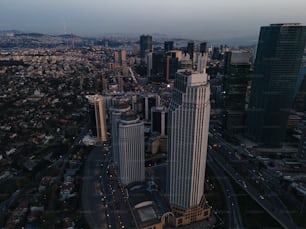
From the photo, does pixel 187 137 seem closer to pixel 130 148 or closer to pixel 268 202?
pixel 130 148

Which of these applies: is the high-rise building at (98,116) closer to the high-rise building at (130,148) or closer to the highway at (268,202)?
the high-rise building at (130,148)

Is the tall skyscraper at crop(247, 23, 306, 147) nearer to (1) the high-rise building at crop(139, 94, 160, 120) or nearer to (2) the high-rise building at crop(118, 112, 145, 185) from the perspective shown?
(1) the high-rise building at crop(139, 94, 160, 120)

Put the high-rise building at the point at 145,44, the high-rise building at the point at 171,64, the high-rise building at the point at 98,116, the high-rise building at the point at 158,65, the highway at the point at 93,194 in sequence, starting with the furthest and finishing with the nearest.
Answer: the high-rise building at the point at 145,44 < the high-rise building at the point at 158,65 < the high-rise building at the point at 171,64 < the high-rise building at the point at 98,116 < the highway at the point at 93,194

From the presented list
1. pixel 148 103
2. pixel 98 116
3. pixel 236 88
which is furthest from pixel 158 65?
pixel 98 116

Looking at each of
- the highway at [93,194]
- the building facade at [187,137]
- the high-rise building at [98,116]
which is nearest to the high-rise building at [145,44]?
the high-rise building at [98,116]

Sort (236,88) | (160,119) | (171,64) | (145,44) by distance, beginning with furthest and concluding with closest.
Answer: (145,44)
(171,64)
(236,88)
(160,119)

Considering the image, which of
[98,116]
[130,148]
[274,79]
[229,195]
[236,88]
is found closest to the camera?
[130,148]

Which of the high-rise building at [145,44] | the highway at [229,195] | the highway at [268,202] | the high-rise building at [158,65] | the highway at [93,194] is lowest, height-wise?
the highway at [93,194]

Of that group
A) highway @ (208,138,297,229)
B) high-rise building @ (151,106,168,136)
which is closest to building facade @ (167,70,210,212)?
highway @ (208,138,297,229)
